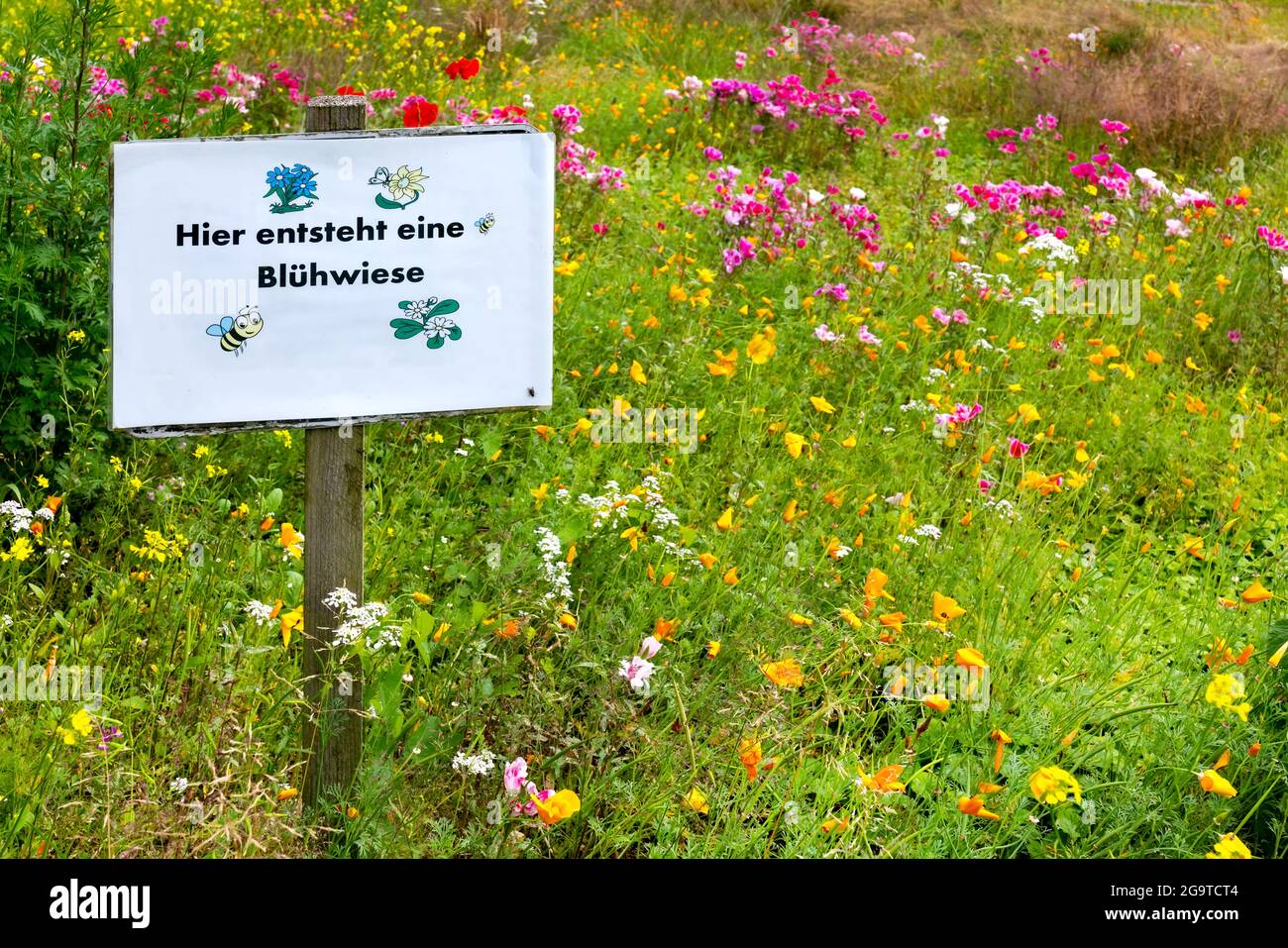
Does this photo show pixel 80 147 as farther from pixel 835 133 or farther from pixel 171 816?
pixel 835 133

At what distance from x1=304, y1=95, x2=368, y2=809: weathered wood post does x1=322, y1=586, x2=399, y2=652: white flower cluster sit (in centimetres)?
2

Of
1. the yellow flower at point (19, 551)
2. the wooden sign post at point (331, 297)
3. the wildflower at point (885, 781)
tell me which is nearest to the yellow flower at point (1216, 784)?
the wildflower at point (885, 781)

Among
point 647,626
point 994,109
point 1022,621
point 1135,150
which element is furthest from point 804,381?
point 994,109

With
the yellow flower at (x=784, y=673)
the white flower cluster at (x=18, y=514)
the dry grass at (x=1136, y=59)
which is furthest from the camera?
the dry grass at (x=1136, y=59)

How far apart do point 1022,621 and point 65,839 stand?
2.41 meters

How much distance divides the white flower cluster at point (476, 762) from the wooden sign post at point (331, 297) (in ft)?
0.65

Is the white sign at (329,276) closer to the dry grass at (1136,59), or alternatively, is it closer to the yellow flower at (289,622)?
the yellow flower at (289,622)

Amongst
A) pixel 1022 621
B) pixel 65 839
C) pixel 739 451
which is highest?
pixel 739 451

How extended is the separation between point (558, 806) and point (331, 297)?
1020 mm

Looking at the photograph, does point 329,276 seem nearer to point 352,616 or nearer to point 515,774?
point 352,616

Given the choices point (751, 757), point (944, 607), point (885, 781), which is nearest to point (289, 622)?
point (751, 757)

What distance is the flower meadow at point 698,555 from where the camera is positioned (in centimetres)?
245

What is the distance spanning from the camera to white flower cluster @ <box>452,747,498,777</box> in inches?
93.0

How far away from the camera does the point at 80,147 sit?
10.5 feet
